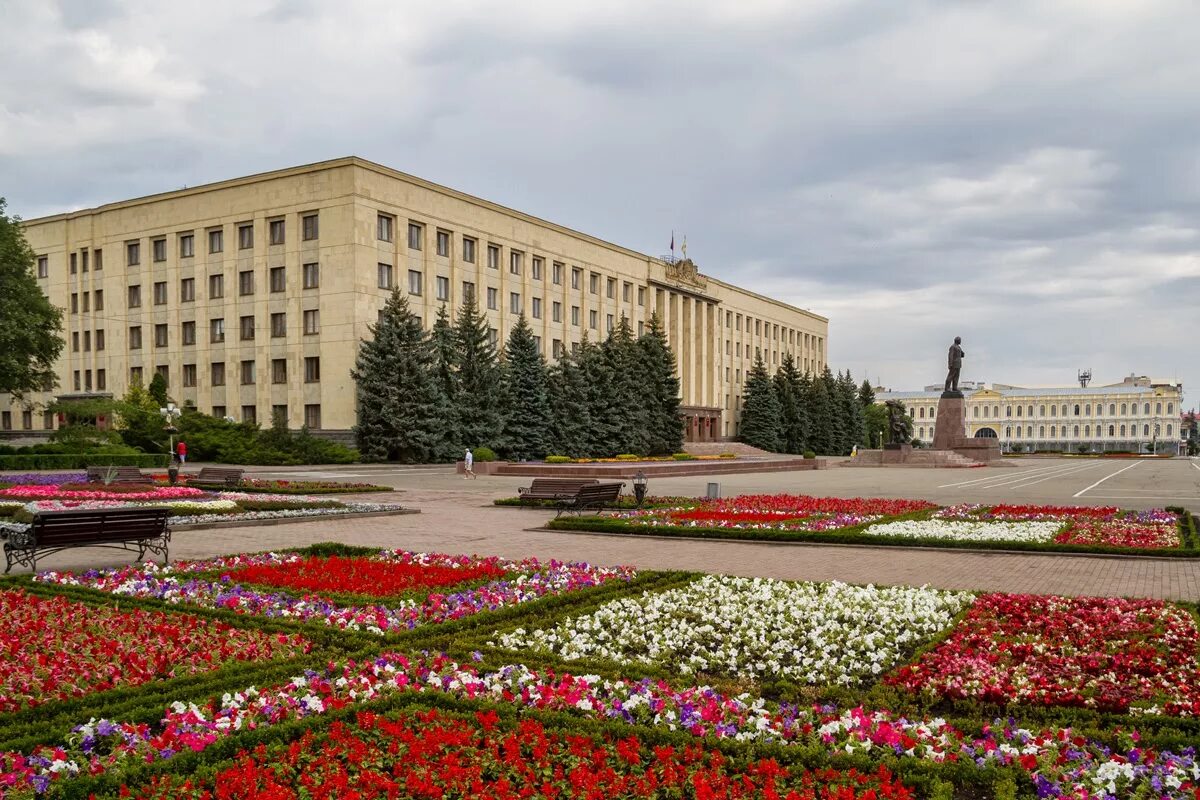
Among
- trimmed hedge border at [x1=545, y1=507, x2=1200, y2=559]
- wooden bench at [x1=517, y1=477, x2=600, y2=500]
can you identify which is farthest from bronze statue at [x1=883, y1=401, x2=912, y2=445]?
wooden bench at [x1=517, y1=477, x2=600, y2=500]

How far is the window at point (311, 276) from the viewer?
152 feet

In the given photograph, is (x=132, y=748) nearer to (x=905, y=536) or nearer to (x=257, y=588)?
(x=257, y=588)

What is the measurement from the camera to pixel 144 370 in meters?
51.9

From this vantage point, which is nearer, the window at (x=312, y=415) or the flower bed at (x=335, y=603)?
the flower bed at (x=335, y=603)

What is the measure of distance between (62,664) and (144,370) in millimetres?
51195

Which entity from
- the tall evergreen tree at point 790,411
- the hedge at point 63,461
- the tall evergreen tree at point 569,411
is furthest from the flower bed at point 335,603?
the tall evergreen tree at point 790,411

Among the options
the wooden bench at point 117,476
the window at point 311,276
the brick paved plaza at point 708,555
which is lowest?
the brick paved plaza at point 708,555

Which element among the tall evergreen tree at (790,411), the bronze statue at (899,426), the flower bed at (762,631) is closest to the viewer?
the flower bed at (762,631)

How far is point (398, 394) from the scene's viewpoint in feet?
142

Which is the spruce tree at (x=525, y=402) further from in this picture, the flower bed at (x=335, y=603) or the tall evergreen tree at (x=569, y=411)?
the flower bed at (x=335, y=603)

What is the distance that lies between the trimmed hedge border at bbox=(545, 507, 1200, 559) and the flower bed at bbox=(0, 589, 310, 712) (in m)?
8.60

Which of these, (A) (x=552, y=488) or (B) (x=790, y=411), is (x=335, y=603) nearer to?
(A) (x=552, y=488)

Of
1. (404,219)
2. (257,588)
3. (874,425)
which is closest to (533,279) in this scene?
(404,219)

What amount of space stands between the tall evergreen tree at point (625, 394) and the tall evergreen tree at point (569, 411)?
253cm
